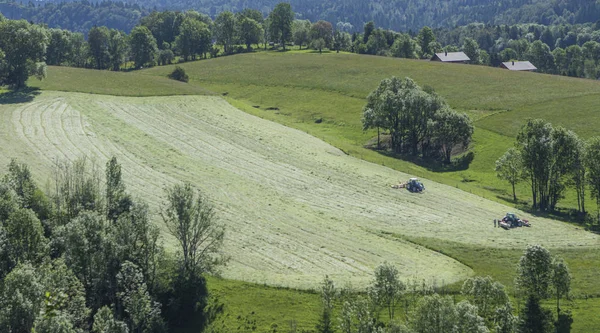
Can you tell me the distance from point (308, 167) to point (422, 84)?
227 feet

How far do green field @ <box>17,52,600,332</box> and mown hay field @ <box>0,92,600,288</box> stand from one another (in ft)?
0.88

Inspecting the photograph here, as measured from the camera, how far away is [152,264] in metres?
60.2

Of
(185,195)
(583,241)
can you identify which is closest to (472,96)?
(583,241)

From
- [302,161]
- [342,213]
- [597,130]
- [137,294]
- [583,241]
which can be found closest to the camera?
[137,294]

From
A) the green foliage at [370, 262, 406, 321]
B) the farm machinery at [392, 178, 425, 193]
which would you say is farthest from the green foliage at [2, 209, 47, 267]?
the farm machinery at [392, 178, 425, 193]

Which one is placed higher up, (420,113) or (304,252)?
(420,113)

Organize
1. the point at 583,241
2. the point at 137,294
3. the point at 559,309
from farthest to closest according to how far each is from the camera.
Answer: the point at 583,241 < the point at 559,309 < the point at 137,294

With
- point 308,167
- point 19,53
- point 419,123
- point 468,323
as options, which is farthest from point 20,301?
point 19,53

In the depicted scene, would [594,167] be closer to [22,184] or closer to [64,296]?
[64,296]

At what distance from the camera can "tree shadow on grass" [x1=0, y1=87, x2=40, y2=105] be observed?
124 m

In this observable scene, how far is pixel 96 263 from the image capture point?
57625 millimetres

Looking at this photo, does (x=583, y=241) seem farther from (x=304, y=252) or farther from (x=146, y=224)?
(x=146, y=224)

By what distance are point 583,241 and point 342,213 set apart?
30.7m

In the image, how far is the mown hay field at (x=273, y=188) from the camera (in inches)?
2781
